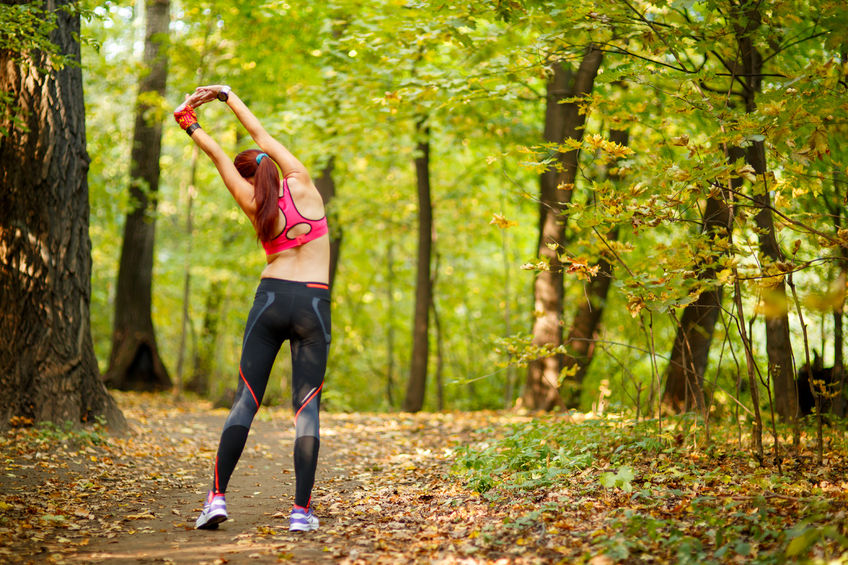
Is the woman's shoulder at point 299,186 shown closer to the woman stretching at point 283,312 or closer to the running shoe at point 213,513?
the woman stretching at point 283,312

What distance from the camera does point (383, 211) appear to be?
1485 centimetres

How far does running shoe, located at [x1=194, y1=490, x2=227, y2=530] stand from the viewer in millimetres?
3750

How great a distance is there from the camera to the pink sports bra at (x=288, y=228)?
12.8 ft

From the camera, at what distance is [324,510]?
4332 mm

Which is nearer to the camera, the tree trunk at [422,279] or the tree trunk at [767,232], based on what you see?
the tree trunk at [767,232]

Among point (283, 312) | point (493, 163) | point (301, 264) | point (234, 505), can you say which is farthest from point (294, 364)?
point (493, 163)

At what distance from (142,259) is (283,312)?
11.0 metres

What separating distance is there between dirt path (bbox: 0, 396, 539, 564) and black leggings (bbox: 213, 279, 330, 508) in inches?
15.2

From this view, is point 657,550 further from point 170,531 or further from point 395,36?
point 395,36

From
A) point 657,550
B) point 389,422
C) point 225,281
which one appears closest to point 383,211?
point 225,281

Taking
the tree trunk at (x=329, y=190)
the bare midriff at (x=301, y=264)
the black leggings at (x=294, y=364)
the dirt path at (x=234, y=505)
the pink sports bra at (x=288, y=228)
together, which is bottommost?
the dirt path at (x=234, y=505)

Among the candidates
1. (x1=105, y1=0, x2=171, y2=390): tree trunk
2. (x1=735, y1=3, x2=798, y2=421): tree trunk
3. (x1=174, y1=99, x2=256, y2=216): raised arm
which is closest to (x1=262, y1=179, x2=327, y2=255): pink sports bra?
(x1=174, y1=99, x2=256, y2=216): raised arm

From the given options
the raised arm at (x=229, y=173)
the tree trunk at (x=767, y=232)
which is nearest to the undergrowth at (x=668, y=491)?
the tree trunk at (x=767, y=232)

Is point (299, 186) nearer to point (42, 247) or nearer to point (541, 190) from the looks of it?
point (42, 247)
